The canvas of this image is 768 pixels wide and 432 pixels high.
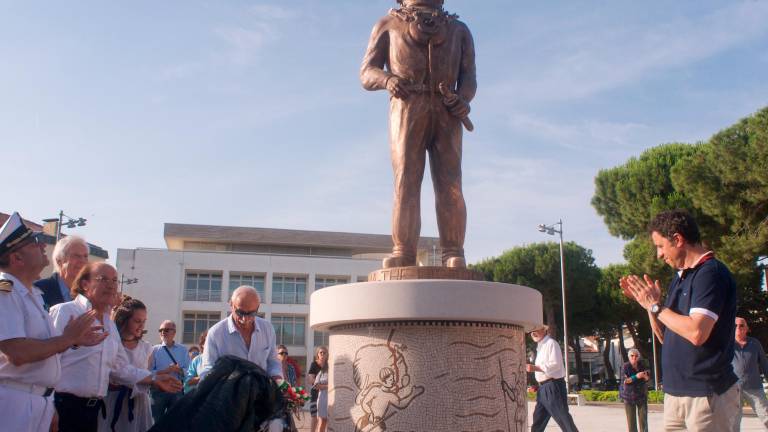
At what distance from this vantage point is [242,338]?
502cm

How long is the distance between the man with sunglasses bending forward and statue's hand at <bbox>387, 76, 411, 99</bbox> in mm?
1937

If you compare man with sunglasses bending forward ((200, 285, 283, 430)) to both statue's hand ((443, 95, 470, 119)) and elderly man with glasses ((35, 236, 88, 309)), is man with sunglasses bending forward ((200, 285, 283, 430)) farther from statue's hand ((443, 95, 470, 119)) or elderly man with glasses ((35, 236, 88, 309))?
statue's hand ((443, 95, 470, 119))

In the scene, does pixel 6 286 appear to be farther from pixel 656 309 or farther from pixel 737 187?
pixel 737 187

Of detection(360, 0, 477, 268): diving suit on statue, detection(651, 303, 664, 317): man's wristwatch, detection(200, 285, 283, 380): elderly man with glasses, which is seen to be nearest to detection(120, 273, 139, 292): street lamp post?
detection(360, 0, 477, 268): diving suit on statue

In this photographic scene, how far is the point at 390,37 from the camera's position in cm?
595

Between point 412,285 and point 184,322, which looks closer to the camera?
point 412,285

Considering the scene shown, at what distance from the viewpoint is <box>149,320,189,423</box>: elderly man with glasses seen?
24.2ft

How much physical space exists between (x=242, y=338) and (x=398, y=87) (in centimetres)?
230

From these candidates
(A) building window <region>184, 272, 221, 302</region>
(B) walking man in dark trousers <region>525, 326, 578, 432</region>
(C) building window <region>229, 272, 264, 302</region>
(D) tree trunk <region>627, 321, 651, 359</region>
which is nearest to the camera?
(B) walking man in dark trousers <region>525, 326, 578, 432</region>

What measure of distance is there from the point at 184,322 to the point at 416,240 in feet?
137

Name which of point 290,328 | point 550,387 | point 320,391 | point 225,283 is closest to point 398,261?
point 550,387

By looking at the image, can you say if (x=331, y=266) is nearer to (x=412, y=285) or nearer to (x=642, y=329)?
(x=642, y=329)

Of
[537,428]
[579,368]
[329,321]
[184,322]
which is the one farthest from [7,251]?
[579,368]

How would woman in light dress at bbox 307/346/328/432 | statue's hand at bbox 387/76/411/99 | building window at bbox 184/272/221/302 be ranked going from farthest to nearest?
building window at bbox 184/272/221/302
woman in light dress at bbox 307/346/328/432
statue's hand at bbox 387/76/411/99
